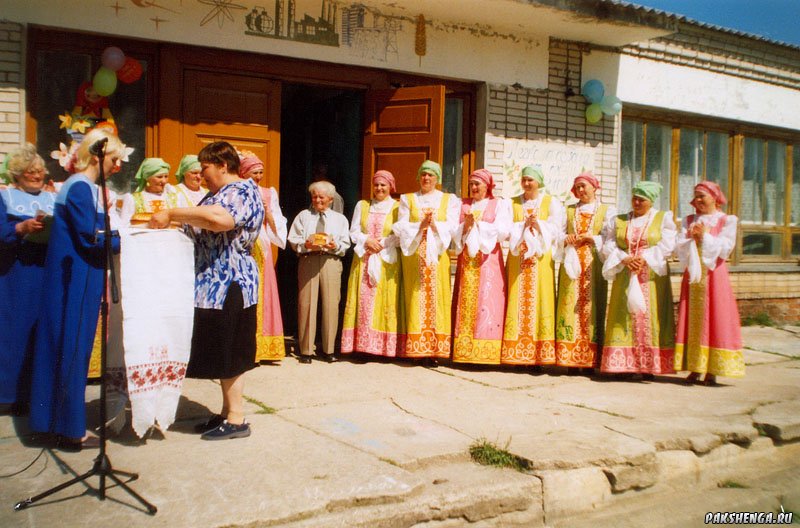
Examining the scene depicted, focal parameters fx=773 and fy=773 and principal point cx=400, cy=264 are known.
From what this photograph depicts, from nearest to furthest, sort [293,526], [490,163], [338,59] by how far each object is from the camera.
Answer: [293,526] < [338,59] < [490,163]

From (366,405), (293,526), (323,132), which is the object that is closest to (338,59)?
(323,132)

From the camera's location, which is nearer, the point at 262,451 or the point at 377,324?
the point at 262,451

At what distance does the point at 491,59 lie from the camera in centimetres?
871

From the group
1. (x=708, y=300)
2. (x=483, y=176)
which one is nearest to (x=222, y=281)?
(x=483, y=176)

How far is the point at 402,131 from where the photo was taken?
7.94m

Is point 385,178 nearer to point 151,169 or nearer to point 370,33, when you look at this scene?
point 370,33

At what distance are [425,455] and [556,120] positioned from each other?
5917 mm

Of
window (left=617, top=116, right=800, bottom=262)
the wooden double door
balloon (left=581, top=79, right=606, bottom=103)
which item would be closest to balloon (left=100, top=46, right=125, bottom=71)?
the wooden double door

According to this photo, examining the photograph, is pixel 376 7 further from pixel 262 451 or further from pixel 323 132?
pixel 262 451

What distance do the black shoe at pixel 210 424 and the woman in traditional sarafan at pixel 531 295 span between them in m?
3.10

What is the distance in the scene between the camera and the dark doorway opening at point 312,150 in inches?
343

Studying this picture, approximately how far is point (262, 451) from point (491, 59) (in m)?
5.86

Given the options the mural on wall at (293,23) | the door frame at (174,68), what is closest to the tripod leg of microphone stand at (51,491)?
the door frame at (174,68)

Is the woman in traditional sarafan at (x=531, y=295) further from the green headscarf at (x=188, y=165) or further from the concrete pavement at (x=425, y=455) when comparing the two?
the green headscarf at (x=188, y=165)
